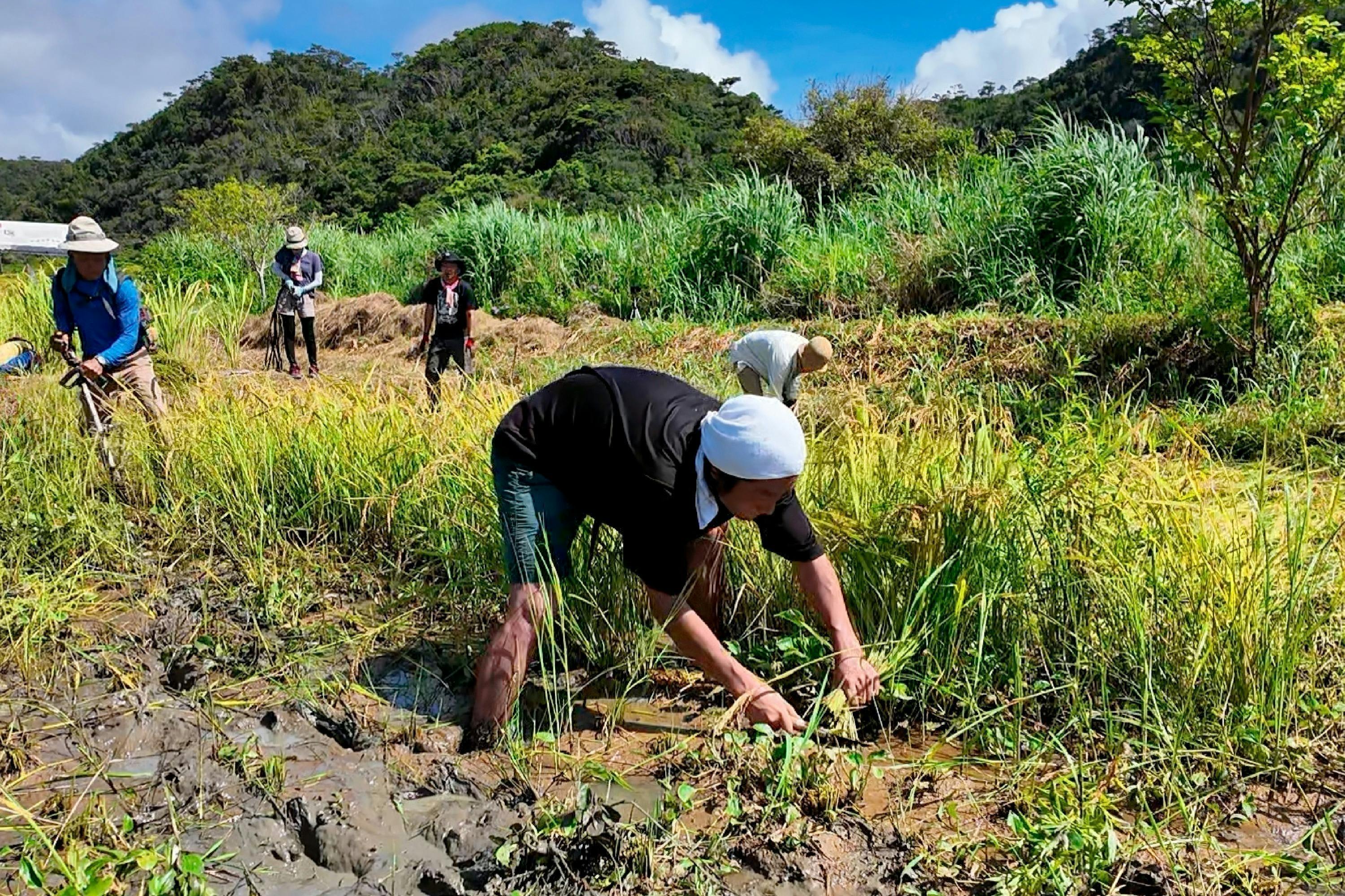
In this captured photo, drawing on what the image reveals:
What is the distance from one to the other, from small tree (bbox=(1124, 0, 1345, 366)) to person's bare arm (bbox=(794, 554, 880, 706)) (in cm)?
443

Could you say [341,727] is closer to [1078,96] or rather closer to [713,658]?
[713,658]

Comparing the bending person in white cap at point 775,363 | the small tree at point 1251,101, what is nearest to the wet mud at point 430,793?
the bending person in white cap at point 775,363

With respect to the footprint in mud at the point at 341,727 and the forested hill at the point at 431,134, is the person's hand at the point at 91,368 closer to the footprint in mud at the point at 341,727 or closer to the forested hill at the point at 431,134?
the footprint in mud at the point at 341,727

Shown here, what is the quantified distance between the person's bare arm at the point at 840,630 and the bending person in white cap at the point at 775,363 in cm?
144

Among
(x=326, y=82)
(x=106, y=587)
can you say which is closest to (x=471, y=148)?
(x=326, y=82)

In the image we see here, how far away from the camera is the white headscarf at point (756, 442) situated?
2.12 m

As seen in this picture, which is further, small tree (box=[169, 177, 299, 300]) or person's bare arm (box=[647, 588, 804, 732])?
small tree (box=[169, 177, 299, 300])

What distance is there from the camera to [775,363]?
4.05 m

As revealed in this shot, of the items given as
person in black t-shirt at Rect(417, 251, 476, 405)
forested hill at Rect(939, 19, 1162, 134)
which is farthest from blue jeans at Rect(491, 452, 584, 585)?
forested hill at Rect(939, 19, 1162, 134)

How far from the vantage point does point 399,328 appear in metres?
12.3

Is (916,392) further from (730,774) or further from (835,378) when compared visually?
(730,774)

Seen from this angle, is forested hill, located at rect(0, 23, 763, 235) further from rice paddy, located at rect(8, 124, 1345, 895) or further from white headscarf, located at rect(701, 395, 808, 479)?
white headscarf, located at rect(701, 395, 808, 479)

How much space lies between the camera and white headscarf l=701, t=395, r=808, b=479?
2.12 metres

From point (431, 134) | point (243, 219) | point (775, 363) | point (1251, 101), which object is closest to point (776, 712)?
point (775, 363)
